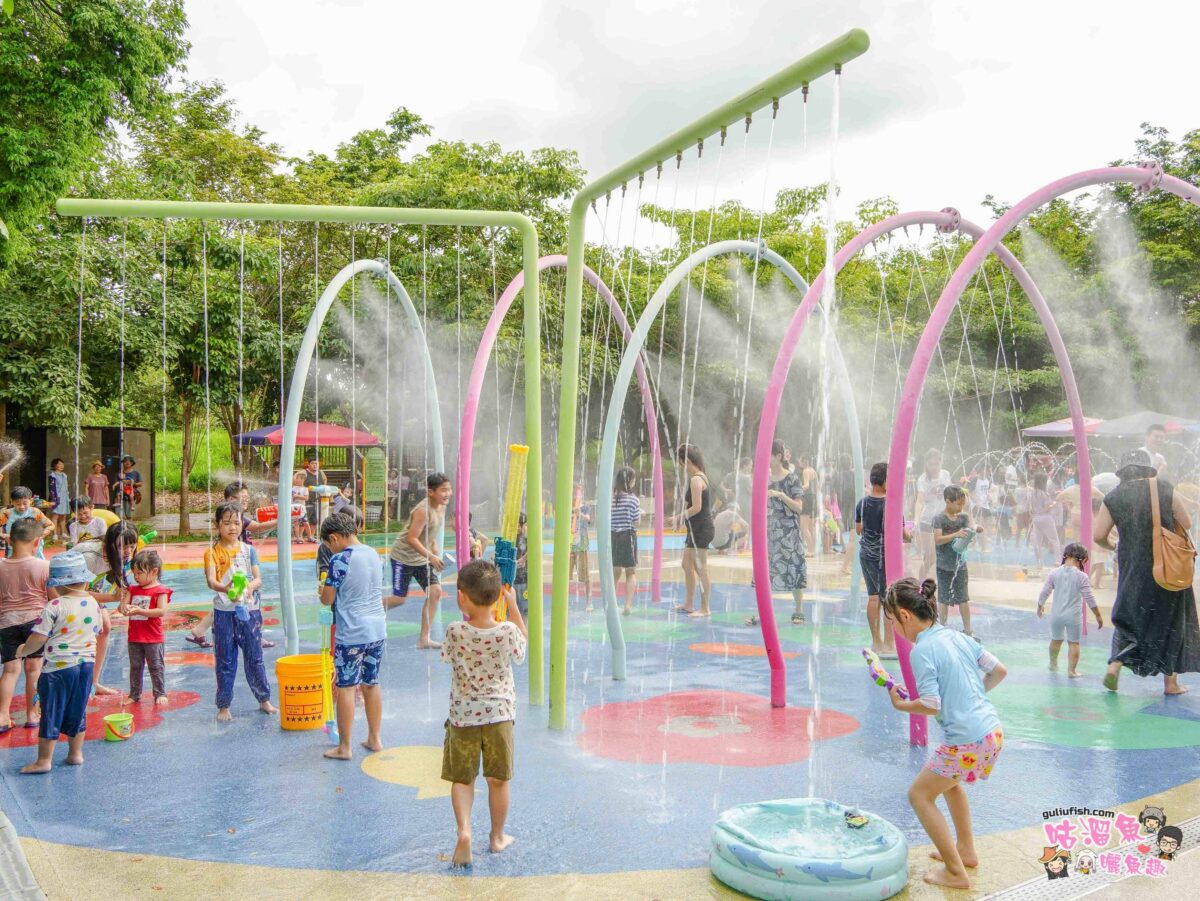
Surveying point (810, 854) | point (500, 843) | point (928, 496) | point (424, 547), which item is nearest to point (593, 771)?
point (500, 843)

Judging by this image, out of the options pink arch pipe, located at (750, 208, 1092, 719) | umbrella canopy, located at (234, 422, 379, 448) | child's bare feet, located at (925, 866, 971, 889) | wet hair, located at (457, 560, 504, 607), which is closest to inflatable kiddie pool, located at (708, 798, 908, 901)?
child's bare feet, located at (925, 866, 971, 889)

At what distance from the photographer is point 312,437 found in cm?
2439

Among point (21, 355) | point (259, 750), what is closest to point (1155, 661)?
point (259, 750)

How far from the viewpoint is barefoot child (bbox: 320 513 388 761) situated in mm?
6027

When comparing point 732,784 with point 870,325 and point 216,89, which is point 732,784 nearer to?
point 870,325

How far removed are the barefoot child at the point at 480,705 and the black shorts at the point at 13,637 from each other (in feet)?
11.8

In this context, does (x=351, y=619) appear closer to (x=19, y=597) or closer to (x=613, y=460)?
(x=19, y=597)

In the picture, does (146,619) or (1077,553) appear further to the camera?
(1077,553)

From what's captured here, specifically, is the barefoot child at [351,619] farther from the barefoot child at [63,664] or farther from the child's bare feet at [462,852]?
the child's bare feet at [462,852]

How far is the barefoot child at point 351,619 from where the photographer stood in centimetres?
603

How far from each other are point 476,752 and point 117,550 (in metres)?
4.45

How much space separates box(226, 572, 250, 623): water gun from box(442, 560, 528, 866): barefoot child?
3.07 m

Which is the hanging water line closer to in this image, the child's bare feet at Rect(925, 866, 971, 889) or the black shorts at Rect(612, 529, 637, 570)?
the black shorts at Rect(612, 529, 637, 570)

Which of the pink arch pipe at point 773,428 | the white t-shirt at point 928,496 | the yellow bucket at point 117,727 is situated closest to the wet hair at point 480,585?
the pink arch pipe at point 773,428
